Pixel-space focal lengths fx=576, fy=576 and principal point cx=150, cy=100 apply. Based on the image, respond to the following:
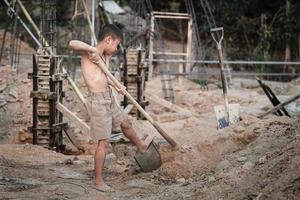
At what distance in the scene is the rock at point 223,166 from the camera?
5.93 meters

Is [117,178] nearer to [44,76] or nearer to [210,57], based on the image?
[44,76]

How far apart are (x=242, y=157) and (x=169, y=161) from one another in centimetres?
90

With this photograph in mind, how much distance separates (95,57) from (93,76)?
0.23m

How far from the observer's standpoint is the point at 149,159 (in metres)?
6.54

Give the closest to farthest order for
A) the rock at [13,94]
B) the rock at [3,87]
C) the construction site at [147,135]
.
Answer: the construction site at [147,135] < the rock at [13,94] < the rock at [3,87]

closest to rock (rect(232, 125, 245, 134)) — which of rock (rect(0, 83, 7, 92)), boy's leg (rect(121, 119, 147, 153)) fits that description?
boy's leg (rect(121, 119, 147, 153))

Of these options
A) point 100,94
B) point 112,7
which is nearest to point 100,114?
point 100,94

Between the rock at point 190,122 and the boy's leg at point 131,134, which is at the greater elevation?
the boy's leg at point 131,134

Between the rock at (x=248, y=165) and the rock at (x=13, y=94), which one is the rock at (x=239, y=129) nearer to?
the rock at (x=248, y=165)

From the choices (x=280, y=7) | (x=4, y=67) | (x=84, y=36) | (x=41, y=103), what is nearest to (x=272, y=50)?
(x=280, y=7)

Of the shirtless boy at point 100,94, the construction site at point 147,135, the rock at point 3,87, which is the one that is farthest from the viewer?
the rock at point 3,87

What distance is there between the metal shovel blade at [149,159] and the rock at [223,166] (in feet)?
2.46

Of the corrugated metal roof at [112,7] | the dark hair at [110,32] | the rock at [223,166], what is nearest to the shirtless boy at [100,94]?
the dark hair at [110,32]

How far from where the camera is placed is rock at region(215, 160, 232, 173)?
593 centimetres
